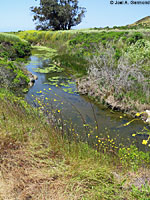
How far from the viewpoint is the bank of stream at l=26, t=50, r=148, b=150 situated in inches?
170

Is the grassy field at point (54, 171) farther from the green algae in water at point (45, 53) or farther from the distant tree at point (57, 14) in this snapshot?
the distant tree at point (57, 14)

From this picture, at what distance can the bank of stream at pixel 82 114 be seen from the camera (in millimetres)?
4309

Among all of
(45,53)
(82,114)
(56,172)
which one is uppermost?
(45,53)

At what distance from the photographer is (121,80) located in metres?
6.37

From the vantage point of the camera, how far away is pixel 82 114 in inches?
229

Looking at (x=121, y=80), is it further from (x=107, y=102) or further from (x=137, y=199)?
(x=137, y=199)

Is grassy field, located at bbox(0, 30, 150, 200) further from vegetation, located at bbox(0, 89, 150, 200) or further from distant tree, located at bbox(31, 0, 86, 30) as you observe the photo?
distant tree, located at bbox(31, 0, 86, 30)

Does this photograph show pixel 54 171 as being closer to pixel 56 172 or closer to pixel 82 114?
pixel 56 172

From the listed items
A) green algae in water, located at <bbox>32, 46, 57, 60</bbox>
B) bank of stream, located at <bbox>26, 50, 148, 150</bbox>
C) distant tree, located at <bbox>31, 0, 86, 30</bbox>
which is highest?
distant tree, located at <bbox>31, 0, 86, 30</bbox>

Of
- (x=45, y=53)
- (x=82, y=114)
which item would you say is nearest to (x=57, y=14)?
(x=45, y=53)

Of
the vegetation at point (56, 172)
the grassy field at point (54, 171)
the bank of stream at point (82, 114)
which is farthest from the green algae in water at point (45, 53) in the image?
the vegetation at point (56, 172)

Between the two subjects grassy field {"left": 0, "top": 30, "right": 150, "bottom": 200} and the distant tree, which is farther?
the distant tree

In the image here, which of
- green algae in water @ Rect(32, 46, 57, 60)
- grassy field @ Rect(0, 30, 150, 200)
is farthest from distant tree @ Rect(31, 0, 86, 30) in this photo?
grassy field @ Rect(0, 30, 150, 200)

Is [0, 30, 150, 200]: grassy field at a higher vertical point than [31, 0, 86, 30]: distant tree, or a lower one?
lower
